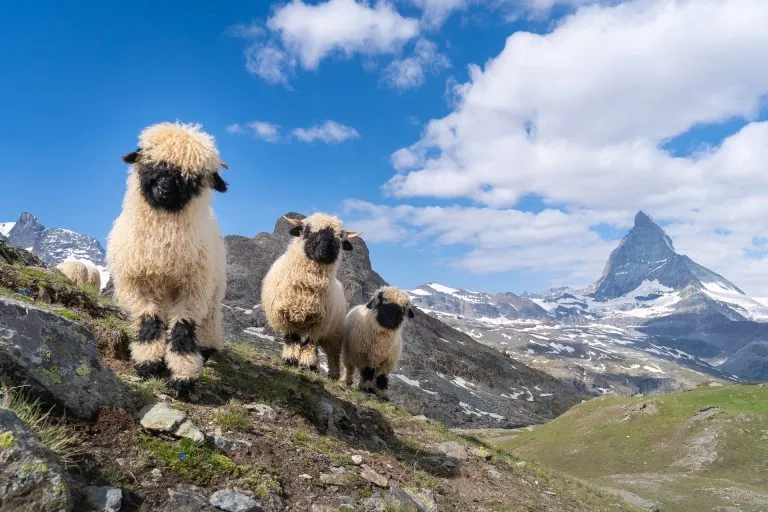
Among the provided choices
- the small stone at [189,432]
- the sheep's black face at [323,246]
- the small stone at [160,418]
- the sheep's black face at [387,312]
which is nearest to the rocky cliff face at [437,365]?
the sheep's black face at [387,312]

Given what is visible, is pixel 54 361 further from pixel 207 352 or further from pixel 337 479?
pixel 207 352

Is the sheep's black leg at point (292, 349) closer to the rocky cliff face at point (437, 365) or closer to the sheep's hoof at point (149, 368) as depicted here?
the sheep's hoof at point (149, 368)

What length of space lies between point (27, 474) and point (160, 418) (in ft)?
6.99

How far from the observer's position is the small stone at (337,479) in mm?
6504

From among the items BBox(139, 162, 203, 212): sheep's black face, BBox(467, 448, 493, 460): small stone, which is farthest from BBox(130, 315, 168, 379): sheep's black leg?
BBox(467, 448, 493, 460): small stone

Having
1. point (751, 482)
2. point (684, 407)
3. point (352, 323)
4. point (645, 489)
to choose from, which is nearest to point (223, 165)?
point (352, 323)

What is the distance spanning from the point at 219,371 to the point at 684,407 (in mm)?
41729

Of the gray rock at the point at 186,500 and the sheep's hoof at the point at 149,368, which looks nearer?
the gray rock at the point at 186,500

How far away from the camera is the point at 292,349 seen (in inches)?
543

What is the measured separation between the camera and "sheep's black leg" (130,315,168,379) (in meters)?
7.45

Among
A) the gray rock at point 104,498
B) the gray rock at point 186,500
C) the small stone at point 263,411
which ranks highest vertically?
the small stone at point 263,411

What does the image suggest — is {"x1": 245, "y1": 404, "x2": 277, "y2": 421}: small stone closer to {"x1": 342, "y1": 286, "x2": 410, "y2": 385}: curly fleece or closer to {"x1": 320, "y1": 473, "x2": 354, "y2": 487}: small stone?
{"x1": 320, "y1": 473, "x2": 354, "y2": 487}: small stone

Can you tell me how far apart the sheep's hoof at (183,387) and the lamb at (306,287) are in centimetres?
602

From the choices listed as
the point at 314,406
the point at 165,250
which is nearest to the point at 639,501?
the point at 314,406
